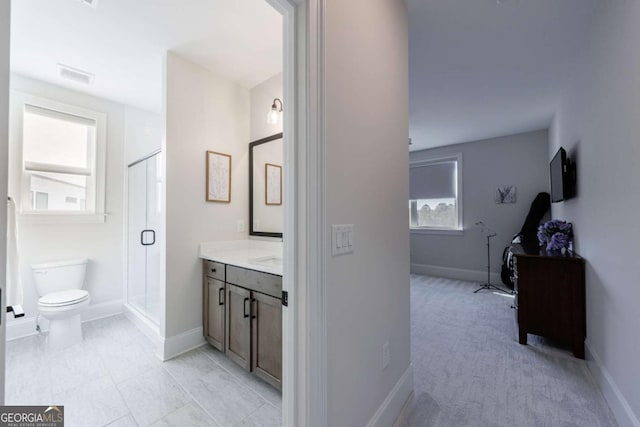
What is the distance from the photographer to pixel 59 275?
2.67 m

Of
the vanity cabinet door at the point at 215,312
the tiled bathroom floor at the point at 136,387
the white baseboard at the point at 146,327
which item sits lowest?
the tiled bathroom floor at the point at 136,387

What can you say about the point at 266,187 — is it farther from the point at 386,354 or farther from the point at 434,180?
the point at 434,180

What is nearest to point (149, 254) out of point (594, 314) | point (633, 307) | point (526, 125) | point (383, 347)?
point (383, 347)

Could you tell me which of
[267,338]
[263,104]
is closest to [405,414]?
[267,338]

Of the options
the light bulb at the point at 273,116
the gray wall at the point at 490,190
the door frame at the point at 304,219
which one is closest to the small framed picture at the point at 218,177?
the light bulb at the point at 273,116

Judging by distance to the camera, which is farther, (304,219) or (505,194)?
(505,194)

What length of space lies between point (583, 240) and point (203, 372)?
333cm

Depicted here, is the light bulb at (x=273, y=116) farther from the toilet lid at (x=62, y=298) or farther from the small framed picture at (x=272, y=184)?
the toilet lid at (x=62, y=298)

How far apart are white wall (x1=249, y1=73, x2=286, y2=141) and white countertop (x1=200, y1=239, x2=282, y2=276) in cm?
109

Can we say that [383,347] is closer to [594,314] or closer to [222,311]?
[222,311]

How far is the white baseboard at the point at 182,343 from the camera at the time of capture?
220 cm

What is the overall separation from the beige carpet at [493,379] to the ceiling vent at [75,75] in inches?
157

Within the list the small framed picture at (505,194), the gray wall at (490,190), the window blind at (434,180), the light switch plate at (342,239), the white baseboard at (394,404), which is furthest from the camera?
the window blind at (434,180)

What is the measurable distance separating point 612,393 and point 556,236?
145cm
